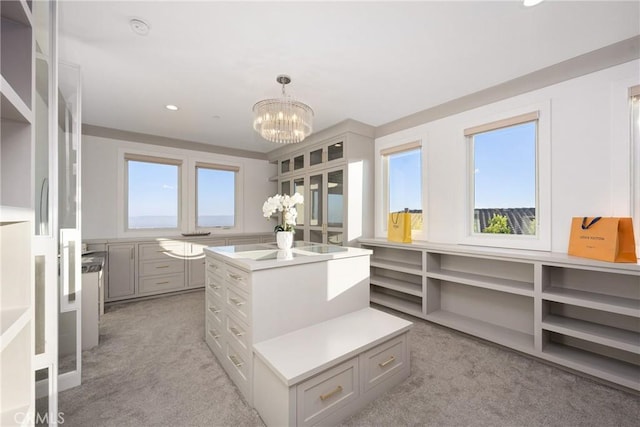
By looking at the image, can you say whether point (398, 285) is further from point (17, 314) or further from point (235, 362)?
point (17, 314)

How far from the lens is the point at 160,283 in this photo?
158 inches

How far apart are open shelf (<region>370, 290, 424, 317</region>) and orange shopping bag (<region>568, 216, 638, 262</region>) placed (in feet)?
5.22

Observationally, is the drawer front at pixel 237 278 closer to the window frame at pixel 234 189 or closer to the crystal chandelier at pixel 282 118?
the crystal chandelier at pixel 282 118

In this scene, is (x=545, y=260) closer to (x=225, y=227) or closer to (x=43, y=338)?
(x=43, y=338)

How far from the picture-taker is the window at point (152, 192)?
4.24 meters

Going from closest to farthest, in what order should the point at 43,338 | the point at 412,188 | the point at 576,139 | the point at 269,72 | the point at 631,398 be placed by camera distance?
the point at 43,338 < the point at 631,398 < the point at 576,139 < the point at 269,72 < the point at 412,188

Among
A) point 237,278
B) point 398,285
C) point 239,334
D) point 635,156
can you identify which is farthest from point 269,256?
point 635,156

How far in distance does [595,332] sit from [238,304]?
2662mm

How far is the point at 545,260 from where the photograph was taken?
6.88 feet

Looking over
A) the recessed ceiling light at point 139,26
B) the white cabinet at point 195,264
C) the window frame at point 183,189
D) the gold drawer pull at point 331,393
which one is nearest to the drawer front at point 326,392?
the gold drawer pull at point 331,393

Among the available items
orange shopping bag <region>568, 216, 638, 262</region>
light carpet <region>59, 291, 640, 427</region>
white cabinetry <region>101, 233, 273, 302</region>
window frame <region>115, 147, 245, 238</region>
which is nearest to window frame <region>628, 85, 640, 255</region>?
orange shopping bag <region>568, 216, 638, 262</region>

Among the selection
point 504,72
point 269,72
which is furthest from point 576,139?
point 269,72

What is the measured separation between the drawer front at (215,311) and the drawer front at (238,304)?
0.19 m

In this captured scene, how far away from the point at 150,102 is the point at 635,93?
4581 millimetres
